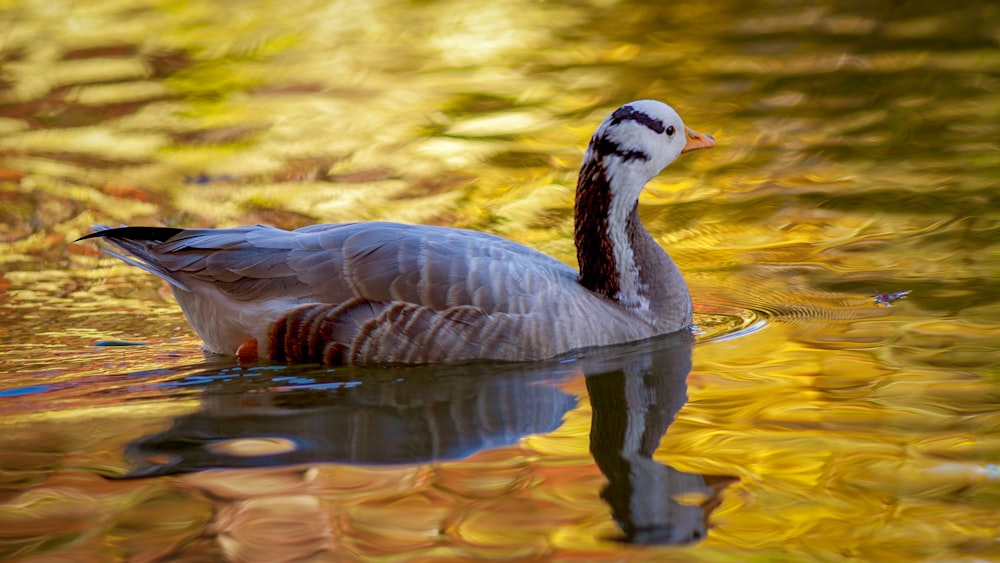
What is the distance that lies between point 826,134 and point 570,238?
3348 mm

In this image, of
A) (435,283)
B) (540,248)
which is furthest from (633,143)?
(540,248)

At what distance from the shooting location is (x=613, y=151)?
7375mm

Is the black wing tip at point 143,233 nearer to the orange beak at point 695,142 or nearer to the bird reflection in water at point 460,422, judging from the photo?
the bird reflection in water at point 460,422

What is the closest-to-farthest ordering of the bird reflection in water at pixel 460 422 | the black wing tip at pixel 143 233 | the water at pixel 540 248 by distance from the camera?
the water at pixel 540 248, the bird reflection in water at pixel 460 422, the black wing tip at pixel 143 233

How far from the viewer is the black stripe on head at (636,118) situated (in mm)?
7363

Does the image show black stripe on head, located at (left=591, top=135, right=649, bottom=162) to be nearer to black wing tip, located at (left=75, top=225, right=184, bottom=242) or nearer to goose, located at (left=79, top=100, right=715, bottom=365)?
goose, located at (left=79, top=100, right=715, bottom=365)

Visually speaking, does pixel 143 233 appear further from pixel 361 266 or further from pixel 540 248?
pixel 540 248

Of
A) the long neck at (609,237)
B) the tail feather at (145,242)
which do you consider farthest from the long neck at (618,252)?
the tail feather at (145,242)

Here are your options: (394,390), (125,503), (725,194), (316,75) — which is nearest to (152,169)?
(316,75)

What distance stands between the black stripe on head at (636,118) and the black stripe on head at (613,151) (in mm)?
123

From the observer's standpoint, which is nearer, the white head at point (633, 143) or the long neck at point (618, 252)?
the white head at point (633, 143)

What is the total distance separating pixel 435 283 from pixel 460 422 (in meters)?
1.19

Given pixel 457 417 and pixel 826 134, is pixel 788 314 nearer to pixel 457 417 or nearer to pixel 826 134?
pixel 457 417

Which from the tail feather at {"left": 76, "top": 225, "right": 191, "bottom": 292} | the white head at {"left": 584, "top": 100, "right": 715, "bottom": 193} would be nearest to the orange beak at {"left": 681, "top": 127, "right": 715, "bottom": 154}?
the white head at {"left": 584, "top": 100, "right": 715, "bottom": 193}
